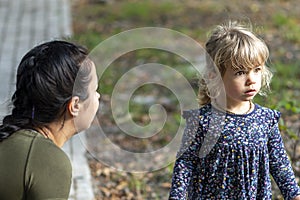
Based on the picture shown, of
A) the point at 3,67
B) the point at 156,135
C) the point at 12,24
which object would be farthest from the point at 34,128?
the point at 12,24

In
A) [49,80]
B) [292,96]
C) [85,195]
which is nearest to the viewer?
[49,80]

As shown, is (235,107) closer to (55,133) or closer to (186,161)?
(186,161)

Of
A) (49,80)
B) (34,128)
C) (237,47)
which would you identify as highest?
(237,47)

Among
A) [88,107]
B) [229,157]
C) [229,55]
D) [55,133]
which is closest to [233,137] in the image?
[229,157]

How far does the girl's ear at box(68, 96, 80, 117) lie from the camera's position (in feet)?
9.19

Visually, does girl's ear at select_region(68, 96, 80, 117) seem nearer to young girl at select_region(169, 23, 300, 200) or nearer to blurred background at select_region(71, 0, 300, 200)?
young girl at select_region(169, 23, 300, 200)

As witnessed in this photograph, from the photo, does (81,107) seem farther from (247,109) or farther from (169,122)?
(169,122)

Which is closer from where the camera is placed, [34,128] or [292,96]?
[34,128]

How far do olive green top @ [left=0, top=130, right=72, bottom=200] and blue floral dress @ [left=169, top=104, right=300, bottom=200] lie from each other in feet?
2.34

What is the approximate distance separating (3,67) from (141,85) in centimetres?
172

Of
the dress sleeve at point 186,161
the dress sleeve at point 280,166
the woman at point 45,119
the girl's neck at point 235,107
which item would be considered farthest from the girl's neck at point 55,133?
the dress sleeve at point 280,166

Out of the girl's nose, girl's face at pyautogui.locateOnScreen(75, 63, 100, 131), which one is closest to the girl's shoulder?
the girl's nose

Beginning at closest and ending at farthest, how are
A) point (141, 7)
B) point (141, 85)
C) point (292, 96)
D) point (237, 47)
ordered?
point (237, 47), point (292, 96), point (141, 85), point (141, 7)

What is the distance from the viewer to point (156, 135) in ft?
21.7
